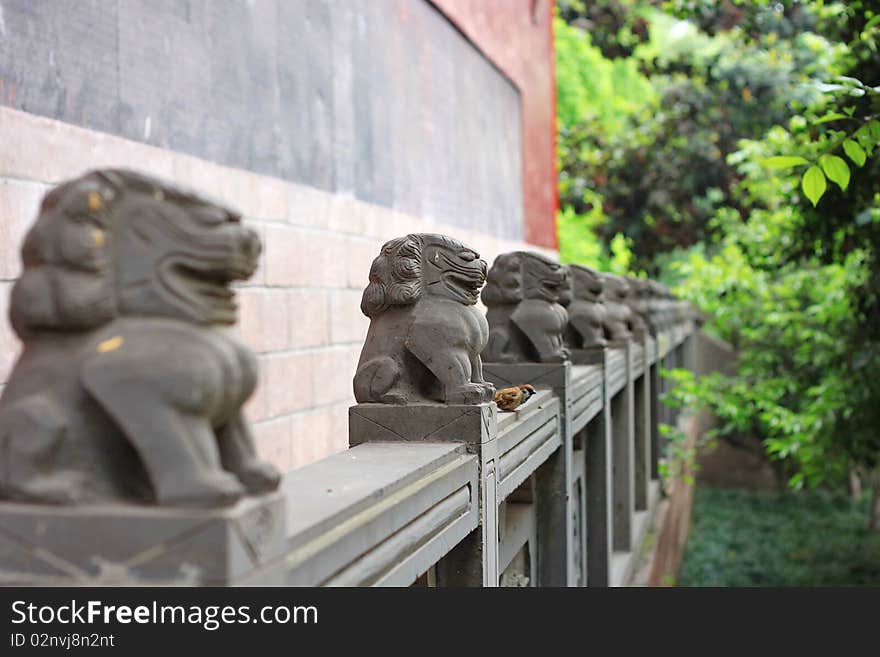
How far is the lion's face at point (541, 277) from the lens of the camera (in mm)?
4773

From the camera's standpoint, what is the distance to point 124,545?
164 centimetres

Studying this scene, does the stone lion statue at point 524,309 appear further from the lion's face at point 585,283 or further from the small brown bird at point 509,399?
the lion's face at point 585,283

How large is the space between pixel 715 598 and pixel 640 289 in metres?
7.14

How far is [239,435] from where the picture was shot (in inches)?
72.7

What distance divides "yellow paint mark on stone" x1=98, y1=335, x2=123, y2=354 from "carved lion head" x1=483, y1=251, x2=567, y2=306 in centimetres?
319

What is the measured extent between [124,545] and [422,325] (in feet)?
5.82

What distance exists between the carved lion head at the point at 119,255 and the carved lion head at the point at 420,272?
1562mm

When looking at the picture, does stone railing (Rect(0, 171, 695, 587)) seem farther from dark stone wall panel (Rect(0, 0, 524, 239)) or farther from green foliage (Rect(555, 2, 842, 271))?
green foliage (Rect(555, 2, 842, 271))

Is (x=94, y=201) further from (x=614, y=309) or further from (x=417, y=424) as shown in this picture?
(x=614, y=309)

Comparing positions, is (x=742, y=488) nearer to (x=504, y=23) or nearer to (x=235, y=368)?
(x=504, y=23)

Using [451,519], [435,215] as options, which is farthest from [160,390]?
[435,215]

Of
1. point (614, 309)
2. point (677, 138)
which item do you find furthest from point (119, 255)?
point (677, 138)

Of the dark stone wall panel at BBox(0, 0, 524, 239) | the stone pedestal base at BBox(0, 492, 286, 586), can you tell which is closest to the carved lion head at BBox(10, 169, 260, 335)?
the stone pedestal base at BBox(0, 492, 286, 586)

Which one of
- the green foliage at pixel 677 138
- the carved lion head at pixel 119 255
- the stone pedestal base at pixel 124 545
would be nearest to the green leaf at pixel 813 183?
the carved lion head at pixel 119 255
